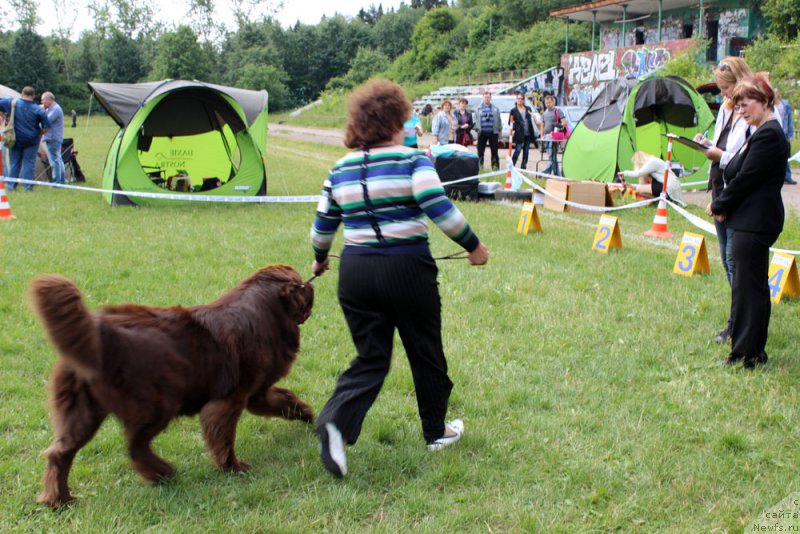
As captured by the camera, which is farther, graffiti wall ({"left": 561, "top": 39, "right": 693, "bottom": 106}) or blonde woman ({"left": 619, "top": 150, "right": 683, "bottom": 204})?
graffiti wall ({"left": 561, "top": 39, "right": 693, "bottom": 106})

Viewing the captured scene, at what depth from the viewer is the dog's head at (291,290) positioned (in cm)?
348

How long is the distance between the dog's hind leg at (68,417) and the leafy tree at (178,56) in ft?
206

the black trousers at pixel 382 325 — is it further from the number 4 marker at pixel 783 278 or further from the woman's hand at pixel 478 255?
the number 4 marker at pixel 783 278

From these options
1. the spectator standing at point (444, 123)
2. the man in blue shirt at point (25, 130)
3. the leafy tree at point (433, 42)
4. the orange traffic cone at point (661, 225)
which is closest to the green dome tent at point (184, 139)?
the man in blue shirt at point (25, 130)

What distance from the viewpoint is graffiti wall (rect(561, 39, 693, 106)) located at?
112 ft

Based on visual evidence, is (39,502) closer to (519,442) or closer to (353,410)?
(353,410)

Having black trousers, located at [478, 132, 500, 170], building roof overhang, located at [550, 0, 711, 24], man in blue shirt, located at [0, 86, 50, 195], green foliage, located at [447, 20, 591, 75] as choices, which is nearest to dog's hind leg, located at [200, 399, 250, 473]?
man in blue shirt, located at [0, 86, 50, 195]

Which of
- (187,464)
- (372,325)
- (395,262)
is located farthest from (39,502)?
(395,262)

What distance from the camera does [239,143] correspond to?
1237cm

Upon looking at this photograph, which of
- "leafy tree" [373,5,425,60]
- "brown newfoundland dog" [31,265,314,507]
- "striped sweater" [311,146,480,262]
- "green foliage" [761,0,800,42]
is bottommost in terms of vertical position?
"brown newfoundland dog" [31,265,314,507]

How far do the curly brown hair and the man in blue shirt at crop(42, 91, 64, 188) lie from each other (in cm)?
1195

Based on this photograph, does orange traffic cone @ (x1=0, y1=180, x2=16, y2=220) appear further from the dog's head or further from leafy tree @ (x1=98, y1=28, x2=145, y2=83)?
leafy tree @ (x1=98, y1=28, x2=145, y2=83)

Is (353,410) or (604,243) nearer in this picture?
(353,410)

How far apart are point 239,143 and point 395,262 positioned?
9960mm
